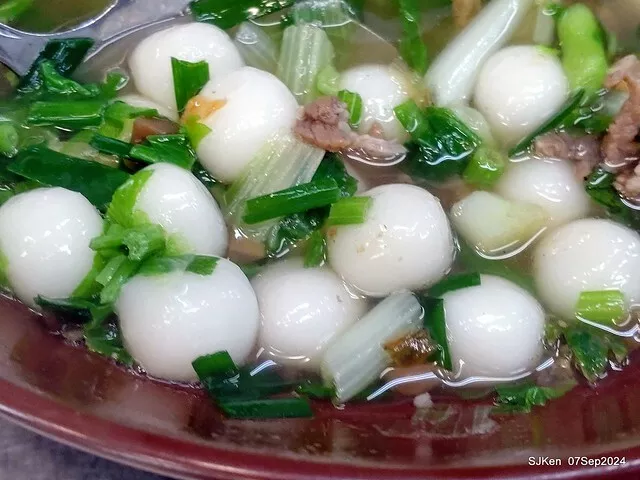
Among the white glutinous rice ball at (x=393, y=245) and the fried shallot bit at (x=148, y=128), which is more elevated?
the fried shallot bit at (x=148, y=128)

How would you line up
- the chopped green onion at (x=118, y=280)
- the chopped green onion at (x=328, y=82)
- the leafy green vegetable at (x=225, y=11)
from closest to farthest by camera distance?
the chopped green onion at (x=118, y=280), the chopped green onion at (x=328, y=82), the leafy green vegetable at (x=225, y=11)

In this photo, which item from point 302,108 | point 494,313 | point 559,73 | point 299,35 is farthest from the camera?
point 299,35

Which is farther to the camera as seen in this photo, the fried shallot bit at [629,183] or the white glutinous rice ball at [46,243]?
the fried shallot bit at [629,183]

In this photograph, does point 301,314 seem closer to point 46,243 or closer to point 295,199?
point 295,199

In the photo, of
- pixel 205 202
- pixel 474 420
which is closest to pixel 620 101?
pixel 474 420

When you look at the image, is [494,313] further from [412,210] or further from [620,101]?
[620,101]

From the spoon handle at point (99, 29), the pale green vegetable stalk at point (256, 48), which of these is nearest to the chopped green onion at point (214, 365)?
the pale green vegetable stalk at point (256, 48)

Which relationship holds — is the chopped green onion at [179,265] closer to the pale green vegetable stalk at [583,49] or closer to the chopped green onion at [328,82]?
the chopped green onion at [328,82]
